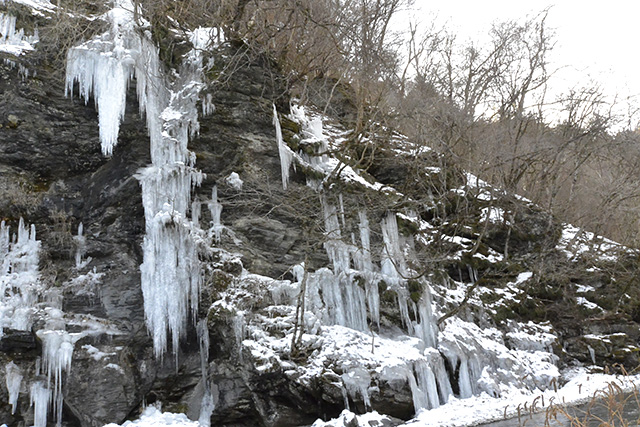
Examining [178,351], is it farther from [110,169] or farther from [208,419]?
[110,169]

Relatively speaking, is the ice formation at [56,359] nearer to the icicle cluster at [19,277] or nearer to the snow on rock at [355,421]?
the icicle cluster at [19,277]

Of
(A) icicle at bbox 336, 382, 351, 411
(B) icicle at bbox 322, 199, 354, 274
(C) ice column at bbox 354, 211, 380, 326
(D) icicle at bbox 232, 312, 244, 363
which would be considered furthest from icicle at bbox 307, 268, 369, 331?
(A) icicle at bbox 336, 382, 351, 411

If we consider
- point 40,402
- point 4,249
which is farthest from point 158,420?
point 4,249

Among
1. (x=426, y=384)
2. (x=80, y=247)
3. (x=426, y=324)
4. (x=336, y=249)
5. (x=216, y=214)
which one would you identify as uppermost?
(x=216, y=214)

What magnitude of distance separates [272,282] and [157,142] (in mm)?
3876

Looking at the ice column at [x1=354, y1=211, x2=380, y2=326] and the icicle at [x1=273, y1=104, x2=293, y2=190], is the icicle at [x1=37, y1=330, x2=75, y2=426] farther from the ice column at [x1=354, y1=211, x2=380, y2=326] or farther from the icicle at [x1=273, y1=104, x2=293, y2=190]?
the ice column at [x1=354, y1=211, x2=380, y2=326]

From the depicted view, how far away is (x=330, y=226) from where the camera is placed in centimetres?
1136

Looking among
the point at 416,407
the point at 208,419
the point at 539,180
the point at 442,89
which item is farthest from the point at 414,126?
the point at 208,419

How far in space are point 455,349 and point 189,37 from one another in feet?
33.3

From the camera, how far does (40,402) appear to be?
26.8 ft

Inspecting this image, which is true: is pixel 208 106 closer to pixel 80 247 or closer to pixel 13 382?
pixel 80 247

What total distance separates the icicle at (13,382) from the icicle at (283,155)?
20.8ft

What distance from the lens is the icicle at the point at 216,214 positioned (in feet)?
33.7

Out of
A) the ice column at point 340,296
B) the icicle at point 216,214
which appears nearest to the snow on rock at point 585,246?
the ice column at point 340,296
